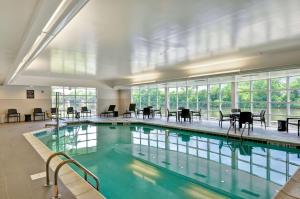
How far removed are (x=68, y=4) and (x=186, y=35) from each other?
2.97m

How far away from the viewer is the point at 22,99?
36.7 ft

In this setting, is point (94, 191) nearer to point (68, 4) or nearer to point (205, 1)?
point (68, 4)

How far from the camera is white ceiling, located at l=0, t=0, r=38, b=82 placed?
260 centimetres

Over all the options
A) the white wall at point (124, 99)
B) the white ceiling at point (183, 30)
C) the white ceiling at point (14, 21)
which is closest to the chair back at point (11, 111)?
the white ceiling at point (183, 30)

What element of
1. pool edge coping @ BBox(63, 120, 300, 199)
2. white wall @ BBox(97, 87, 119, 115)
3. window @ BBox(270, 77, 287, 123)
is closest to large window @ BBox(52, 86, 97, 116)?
white wall @ BBox(97, 87, 119, 115)

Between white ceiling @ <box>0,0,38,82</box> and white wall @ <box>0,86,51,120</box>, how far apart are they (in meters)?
7.08

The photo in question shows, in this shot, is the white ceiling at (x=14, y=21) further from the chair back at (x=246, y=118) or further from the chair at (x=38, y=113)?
the chair at (x=38, y=113)

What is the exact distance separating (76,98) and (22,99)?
10.6 feet

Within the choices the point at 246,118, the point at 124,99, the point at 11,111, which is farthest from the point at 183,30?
the point at 124,99

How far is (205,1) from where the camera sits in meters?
2.77

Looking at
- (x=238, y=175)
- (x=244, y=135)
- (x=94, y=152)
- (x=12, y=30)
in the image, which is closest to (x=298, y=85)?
(x=244, y=135)

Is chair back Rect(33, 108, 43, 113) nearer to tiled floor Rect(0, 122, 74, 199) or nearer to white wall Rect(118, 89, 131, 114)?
white wall Rect(118, 89, 131, 114)

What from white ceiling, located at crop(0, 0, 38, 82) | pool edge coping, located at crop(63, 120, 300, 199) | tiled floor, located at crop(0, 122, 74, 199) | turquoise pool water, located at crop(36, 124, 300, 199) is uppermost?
white ceiling, located at crop(0, 0, 38, 82)

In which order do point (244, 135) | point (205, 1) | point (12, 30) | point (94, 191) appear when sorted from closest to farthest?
point (94, 191) → point (205, 1) → point (12, 30) → point (244, 135)
